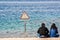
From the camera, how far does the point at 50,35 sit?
9406 mm

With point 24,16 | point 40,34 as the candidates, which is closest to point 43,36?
point 40,34

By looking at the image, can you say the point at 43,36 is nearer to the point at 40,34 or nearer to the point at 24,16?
the point at 40,34

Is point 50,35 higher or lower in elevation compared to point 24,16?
lower

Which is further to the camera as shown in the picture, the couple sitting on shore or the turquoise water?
the turquoise water

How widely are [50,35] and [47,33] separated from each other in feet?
0.51

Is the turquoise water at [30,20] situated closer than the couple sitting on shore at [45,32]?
No

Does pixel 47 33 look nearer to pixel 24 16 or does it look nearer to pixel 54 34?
pixel 54 34

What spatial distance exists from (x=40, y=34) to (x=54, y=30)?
1.81ft

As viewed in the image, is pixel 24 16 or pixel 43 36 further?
pixel 24 16

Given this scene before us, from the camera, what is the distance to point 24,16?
37.4 feet

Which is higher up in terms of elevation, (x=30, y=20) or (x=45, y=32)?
(x=30, y=20)

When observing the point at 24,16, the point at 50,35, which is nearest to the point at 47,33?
the point at 50,35

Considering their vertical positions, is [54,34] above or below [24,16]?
below

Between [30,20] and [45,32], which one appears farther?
[30,20]
